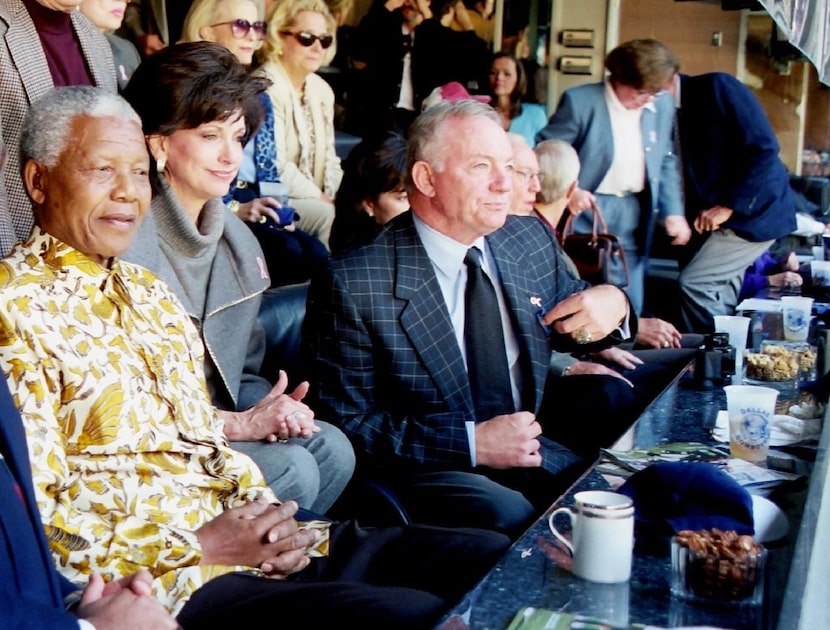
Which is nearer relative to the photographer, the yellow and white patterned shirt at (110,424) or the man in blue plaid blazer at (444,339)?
the yellow and white patterned shirt at (110,424)

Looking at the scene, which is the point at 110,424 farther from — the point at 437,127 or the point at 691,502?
the point at 437,127

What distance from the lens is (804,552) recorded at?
166 centimetres

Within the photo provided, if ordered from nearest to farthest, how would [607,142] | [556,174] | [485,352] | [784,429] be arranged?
1. [784,429]
2. [485,352]
3. [556,174]
4. [607,142]

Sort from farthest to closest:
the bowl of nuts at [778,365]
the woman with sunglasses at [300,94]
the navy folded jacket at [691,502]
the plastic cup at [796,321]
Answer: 1. the woman with sunglasses at [300,94]
2. the plastic cup at [796,321]
3. the bowl of nuts at [778,365]
4. the navy folded jacket at [691,502]

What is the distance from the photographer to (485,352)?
2.86m

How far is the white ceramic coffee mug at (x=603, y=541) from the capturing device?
154cm

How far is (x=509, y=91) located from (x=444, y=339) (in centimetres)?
505

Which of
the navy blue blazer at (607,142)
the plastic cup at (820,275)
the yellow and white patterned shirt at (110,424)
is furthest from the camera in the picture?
the navy blue blazer at (607,142)

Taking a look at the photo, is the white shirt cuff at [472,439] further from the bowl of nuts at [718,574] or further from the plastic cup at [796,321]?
the plastic cup at [796,321]

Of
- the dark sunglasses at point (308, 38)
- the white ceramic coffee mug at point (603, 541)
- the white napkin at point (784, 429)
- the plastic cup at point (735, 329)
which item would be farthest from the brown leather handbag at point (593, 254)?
the white ceramic coffee mug at point (603, 541)

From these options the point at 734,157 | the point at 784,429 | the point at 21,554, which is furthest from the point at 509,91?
the point at 21,554

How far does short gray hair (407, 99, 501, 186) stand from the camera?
2934 millimetres

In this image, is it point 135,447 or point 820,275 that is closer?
point 135,447

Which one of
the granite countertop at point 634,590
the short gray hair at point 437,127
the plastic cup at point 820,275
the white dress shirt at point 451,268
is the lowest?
the plastic cup at point 820,275
